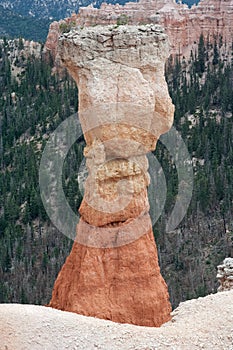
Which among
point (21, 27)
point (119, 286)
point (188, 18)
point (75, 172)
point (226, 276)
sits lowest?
point (119, 286)

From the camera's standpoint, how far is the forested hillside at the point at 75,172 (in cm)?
3391

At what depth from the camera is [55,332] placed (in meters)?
11.5

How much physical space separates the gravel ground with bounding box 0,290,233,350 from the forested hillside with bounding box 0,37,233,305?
16.8m

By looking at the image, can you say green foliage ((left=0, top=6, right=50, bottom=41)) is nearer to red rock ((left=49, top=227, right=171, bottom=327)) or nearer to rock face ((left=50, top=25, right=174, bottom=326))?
rock face ((left=50, top=25, right=174, bottom=326))

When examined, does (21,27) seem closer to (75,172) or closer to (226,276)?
(75,172)

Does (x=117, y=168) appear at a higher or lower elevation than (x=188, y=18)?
lower

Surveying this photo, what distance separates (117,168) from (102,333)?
5019mm


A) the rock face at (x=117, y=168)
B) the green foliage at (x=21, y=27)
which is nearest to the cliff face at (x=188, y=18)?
the green foliage at (x=21, y=27)

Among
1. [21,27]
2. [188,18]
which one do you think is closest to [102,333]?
[188,18]

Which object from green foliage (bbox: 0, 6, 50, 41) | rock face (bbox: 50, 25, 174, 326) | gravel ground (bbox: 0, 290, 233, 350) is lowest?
gravel ground (bbox: 0, 290, 233, 350)

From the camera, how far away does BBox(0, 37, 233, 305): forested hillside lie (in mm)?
33906

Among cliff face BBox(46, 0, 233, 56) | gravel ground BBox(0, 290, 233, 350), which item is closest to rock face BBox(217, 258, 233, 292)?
gravel ground BBox(0, 290, 233, 350)

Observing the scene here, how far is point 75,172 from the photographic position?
4428cm

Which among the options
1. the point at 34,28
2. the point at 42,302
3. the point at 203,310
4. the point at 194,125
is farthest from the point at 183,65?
the point at 203,310
